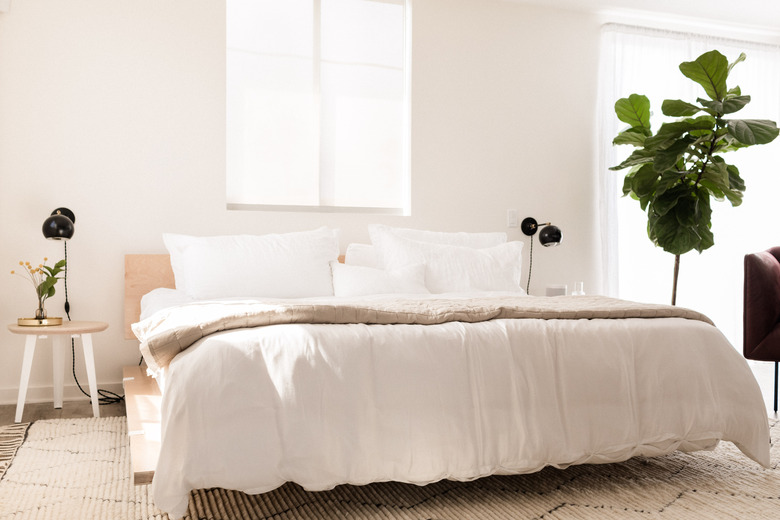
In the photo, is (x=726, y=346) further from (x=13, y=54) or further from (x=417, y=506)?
(x=13, y=54)

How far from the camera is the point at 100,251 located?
363 centimetres

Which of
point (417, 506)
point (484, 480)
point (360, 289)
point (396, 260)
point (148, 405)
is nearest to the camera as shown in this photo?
point (417, 506)

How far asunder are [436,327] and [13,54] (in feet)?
9.40

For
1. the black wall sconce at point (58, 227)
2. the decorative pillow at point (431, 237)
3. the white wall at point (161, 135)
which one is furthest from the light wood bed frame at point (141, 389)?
the decorative pillow at point (431, 237)

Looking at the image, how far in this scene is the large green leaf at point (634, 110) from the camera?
4.13 m

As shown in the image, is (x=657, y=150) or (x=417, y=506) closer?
(x=417, y=506)

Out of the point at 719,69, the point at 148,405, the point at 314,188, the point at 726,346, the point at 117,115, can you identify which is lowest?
the point at 148,405

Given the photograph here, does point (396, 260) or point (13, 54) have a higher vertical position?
point (13, 54)

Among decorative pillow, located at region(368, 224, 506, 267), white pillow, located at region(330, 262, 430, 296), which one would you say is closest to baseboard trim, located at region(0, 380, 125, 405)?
white pillow, located at region(330, 262, 430, 296)

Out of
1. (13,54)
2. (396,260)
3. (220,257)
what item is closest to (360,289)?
(396,260)

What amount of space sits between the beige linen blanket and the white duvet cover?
4cm

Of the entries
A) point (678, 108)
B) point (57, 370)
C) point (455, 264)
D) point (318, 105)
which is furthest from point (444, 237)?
point (57, 370)

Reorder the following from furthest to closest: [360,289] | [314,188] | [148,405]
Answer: [314,188], [360,289], [148,405]

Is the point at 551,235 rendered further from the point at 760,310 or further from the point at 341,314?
the point at 341,314
